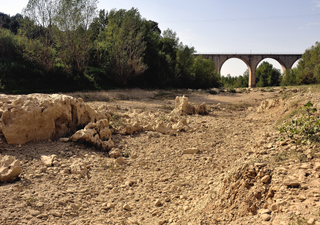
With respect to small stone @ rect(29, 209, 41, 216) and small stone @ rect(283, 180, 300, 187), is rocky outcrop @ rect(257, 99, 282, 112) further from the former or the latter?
small stone @ rect(29, 209, 41, 216)

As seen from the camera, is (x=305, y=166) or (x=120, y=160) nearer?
(x=305, y=166)

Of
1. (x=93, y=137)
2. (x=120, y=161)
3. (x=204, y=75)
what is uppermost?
(x=204, y=75)

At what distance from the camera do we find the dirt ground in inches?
110


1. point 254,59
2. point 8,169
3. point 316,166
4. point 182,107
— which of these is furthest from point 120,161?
point 254,59

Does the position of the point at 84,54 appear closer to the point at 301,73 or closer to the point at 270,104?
the point at 270,104

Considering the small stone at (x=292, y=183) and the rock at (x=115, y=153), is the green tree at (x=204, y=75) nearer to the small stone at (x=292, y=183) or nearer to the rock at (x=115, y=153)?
the rock at (x=115, y=153)

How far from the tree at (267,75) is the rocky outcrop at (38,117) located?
46.1m

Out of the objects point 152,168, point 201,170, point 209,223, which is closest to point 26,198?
point 152,168

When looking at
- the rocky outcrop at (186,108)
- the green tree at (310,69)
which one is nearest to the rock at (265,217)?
the rocky outcrop at (186,108)

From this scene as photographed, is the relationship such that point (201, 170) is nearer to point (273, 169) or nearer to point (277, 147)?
point (277, 147)

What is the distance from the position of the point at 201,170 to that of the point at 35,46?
15.7 m

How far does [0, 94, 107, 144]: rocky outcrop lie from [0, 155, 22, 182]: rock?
3.54ft

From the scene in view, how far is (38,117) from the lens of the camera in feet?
18.1

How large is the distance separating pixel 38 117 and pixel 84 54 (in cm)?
1362
